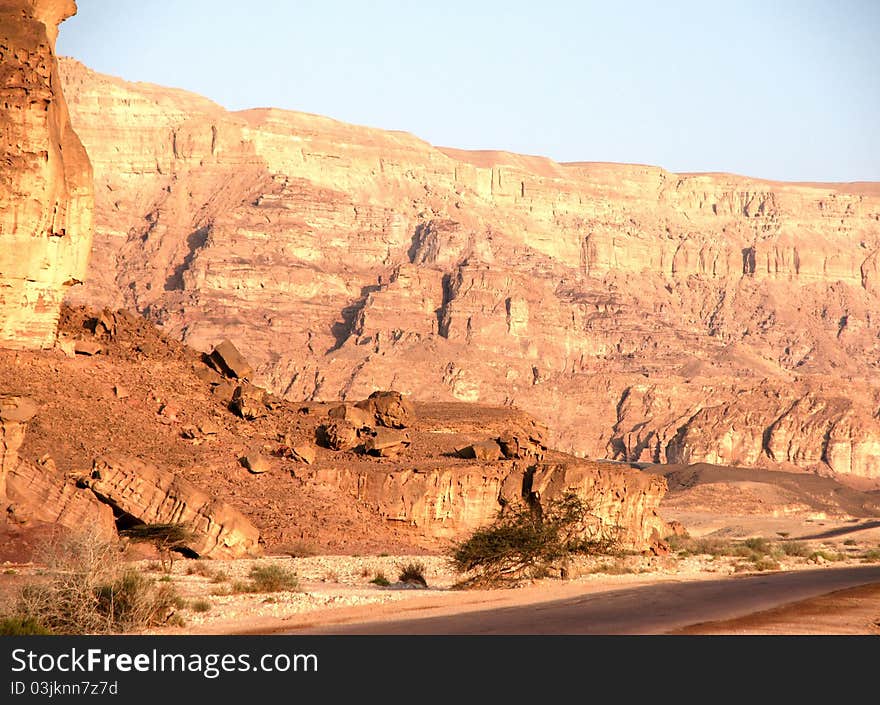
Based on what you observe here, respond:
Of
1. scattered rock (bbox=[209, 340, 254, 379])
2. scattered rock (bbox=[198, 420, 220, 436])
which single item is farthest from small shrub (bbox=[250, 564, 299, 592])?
scattered rock (bbox=[209, 340, 254, 379])

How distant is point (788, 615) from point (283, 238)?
14883 cm

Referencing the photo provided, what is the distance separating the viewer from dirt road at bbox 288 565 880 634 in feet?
70.0

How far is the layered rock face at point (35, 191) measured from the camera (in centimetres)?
3903

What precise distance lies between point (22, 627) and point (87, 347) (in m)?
26.0

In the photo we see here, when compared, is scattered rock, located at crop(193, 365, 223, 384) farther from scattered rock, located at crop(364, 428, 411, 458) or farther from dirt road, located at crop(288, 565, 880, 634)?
dirt road, located at crop(288, 565, 880, 634)

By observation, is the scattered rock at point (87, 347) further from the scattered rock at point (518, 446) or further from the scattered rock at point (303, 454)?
the scattered rock at point (518, 446)

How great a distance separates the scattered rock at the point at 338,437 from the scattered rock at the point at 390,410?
4295 millimetres

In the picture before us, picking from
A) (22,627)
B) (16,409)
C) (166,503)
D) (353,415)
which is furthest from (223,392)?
(22,627)

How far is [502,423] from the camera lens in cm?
5950

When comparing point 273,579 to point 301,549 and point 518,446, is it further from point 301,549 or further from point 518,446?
point 518,446

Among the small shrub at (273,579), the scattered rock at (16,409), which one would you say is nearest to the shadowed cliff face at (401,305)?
the scattered rock at (16,409)

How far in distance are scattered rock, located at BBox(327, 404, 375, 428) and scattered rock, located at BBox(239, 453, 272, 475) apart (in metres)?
6.61

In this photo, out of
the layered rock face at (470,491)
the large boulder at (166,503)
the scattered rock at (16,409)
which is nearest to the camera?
the scattered rock at (16,409)
